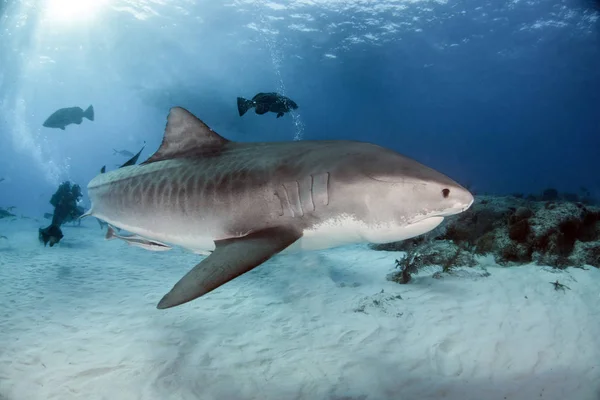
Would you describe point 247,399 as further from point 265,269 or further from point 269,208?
point 265,269

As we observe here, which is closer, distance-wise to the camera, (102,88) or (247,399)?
(247,399)

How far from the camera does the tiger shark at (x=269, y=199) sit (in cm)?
214

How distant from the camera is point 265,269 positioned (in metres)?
7.21

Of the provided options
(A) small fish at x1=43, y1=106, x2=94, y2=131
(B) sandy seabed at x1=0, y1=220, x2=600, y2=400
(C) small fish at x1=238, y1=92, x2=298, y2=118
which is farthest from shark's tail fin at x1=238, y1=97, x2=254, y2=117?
(A) small fish at x1=43, y1=106, x2=94, y2=131

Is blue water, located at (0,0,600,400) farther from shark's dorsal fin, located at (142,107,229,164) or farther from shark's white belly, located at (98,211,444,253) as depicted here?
shark's dorsal fin, located at (142,107,229,164)

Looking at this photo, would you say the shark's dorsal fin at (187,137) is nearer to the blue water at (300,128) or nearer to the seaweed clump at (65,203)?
the blue water at (300,128)

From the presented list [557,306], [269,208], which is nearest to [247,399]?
[269,208]

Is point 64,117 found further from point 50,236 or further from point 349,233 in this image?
point 349,233

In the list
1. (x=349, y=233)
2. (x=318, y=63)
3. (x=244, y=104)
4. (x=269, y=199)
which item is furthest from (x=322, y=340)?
(x=318, y=63)

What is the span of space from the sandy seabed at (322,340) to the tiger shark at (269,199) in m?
1.32

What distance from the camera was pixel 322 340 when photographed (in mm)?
3793

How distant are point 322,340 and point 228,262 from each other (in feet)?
7.20

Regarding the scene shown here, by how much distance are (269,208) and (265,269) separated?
4809mm

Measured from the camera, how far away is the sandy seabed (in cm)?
297
